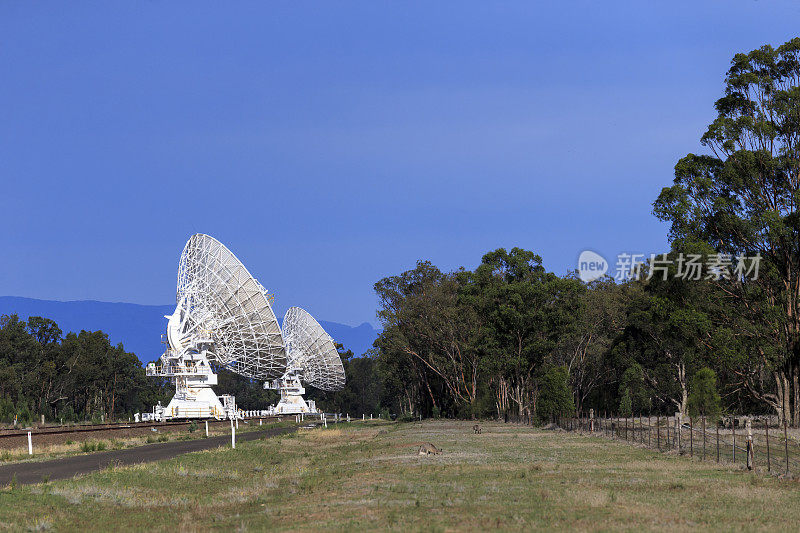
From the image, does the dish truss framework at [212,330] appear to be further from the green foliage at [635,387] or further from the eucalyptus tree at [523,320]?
the green foliage at [635,387]

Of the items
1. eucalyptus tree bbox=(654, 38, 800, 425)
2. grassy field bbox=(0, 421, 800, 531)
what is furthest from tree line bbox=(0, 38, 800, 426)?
grassy field bbox=(0, 421, 800, 531)

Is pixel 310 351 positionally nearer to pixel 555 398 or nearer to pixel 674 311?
pixel 555 398

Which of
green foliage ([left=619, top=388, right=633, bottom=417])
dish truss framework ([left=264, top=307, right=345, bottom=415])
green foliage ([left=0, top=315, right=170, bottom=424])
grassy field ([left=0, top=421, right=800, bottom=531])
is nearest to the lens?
grassy field ([left=0, top=421, right=800, bottom=531])

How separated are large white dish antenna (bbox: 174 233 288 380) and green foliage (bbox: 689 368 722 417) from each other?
46.2m

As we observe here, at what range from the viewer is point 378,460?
31.2 m

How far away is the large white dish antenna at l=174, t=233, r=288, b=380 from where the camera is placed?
80463mm

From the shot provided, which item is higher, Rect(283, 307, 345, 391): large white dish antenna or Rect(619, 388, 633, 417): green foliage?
Rect(283, 307, 345, 391): large white dish antenna

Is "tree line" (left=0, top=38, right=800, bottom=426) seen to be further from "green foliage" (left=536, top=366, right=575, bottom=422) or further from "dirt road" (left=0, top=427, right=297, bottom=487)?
"dirt road" (left=0, top=427, right=297, bottom=487)

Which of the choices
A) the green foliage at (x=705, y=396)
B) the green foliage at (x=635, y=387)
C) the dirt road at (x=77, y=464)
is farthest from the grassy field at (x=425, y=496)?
the green foliage at (x=635, y=387)

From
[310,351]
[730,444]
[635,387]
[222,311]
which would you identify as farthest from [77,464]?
[310,351]

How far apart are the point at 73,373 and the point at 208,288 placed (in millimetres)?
55013

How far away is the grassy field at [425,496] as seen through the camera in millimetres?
15281

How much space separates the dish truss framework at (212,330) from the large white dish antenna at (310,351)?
30.9m

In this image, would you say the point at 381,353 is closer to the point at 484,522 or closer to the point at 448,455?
the point at 448,455
